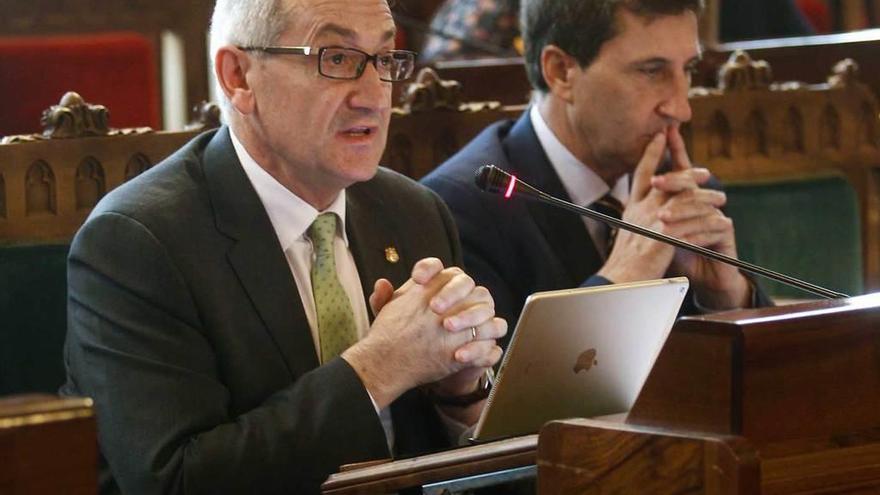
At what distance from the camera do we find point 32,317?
240cm

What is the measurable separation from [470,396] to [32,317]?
0.71 metres

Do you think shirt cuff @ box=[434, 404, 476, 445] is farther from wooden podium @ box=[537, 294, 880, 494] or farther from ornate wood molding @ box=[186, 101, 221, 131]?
ornate wood molding @ box=[186, 101, 221, 131]

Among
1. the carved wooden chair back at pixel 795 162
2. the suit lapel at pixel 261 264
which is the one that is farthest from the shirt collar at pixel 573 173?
the suit lapel at pixel 261 264

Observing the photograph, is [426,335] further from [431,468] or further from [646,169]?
[646,169]

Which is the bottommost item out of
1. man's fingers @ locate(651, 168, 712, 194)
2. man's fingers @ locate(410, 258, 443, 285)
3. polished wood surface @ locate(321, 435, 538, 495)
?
polished wood surface @ locate(321, 435, 538, 495)

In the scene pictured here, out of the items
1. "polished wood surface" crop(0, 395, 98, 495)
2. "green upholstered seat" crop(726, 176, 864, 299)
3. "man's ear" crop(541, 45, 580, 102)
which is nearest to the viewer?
"polished wood surface" crop(0, 395, 98, 495)

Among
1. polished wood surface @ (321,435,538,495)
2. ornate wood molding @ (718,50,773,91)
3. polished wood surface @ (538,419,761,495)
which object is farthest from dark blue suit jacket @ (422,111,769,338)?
polished wood surface @ (538,419,761,495)

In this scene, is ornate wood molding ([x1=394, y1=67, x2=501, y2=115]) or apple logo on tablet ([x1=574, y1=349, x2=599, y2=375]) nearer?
apple logo on tablet ([x1=574, y1=349, x2=599, y2=375])

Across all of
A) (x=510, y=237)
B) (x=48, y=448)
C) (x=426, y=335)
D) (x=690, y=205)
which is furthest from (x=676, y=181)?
(x=48, y=448)

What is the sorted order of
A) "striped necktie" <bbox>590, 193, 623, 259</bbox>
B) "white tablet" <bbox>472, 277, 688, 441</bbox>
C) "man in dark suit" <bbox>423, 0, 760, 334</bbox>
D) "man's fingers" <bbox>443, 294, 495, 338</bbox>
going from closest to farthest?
"white tablet" <bbox>472, 277, 688, 441</bbox> → "man's fingers" <bbox>443, 294, 495, 338</bbox> → "man in dark suit" <bbox>423, 0, 760, 334</bbox> → "striped necktie" <bbox>590, 193, 623, 259</bbox>

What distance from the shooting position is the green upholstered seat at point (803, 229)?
3.39m

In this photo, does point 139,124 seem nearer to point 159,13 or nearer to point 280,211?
point 159,13

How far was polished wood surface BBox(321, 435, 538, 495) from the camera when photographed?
1.76 metres

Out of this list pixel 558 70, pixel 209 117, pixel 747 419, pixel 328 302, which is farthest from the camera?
pixel 558 70
